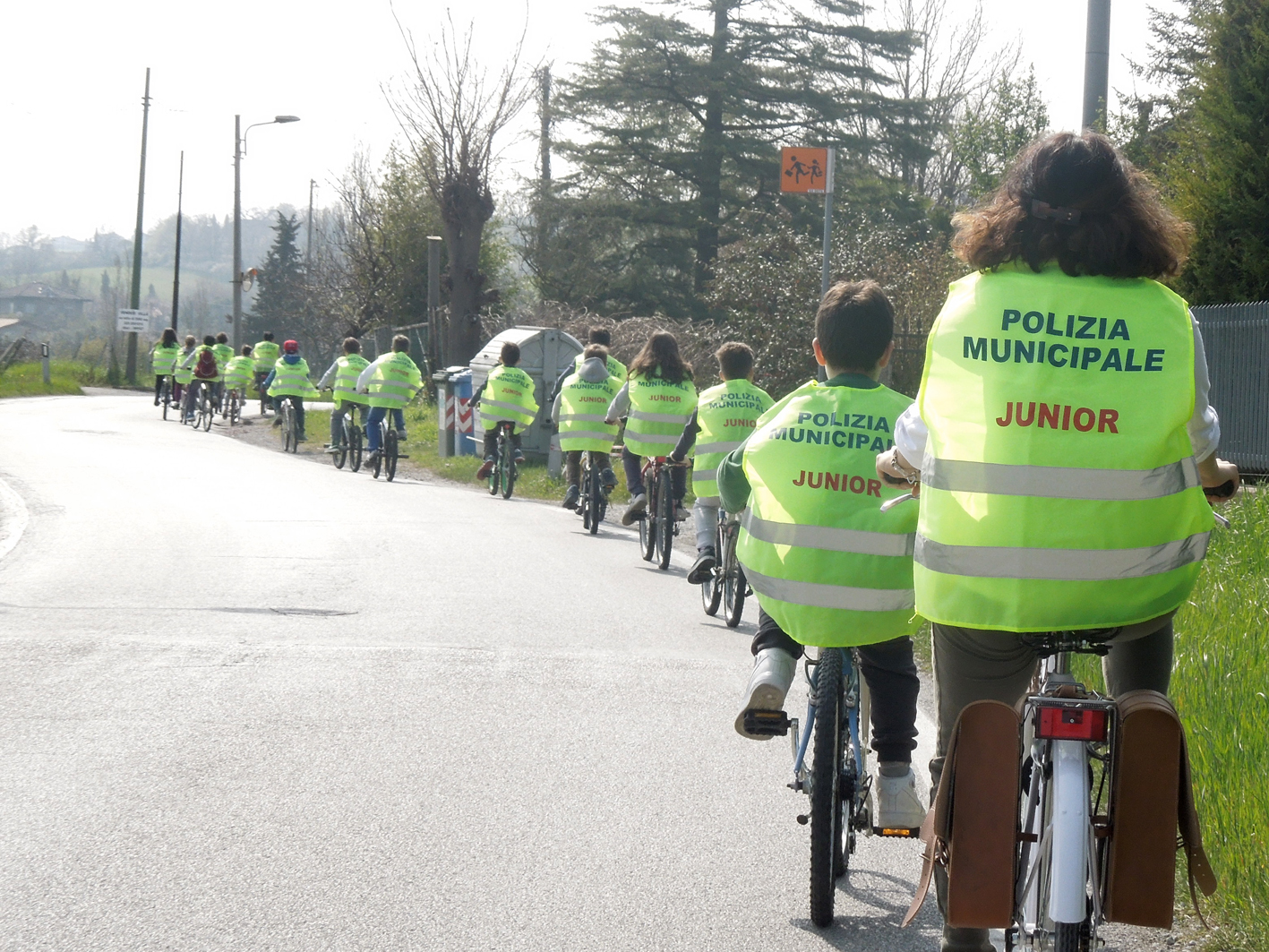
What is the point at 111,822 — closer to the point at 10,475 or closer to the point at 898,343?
the point at 10,475

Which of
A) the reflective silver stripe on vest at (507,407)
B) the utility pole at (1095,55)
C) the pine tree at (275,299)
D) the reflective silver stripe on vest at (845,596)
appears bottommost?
the reflective silver stripe on vest at (845,596)

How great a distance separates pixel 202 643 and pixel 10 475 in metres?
12.1

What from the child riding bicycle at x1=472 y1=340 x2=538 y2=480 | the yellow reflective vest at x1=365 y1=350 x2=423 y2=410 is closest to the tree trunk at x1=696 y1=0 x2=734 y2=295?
the yellow reflective vest at x1=365 y1=350 x2=423 y2=410

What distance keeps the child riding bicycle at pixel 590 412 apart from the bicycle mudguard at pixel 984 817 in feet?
37.7

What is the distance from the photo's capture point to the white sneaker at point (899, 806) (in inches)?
170

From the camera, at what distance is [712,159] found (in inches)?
1462

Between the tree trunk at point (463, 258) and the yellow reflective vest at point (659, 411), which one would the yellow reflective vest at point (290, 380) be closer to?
the tree trunk at point (463, 258)

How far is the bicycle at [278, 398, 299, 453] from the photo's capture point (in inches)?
1037

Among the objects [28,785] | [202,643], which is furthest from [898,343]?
[28,785]

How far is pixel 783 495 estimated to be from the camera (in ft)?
14.4

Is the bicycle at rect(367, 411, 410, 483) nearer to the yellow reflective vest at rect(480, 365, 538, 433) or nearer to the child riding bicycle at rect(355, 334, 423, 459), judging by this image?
the child riding bicycle at rect(355, 334, 423, 459)

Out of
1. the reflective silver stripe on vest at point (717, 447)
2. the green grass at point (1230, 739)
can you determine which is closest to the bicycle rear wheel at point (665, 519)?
the reflective silver stripe on vest at point (717, 447)

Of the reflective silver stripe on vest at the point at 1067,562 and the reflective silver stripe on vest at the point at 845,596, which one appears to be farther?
the reflective silver stripe on vest at the point at 845,596

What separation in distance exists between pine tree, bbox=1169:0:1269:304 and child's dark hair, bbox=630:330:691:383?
21.0 ft
